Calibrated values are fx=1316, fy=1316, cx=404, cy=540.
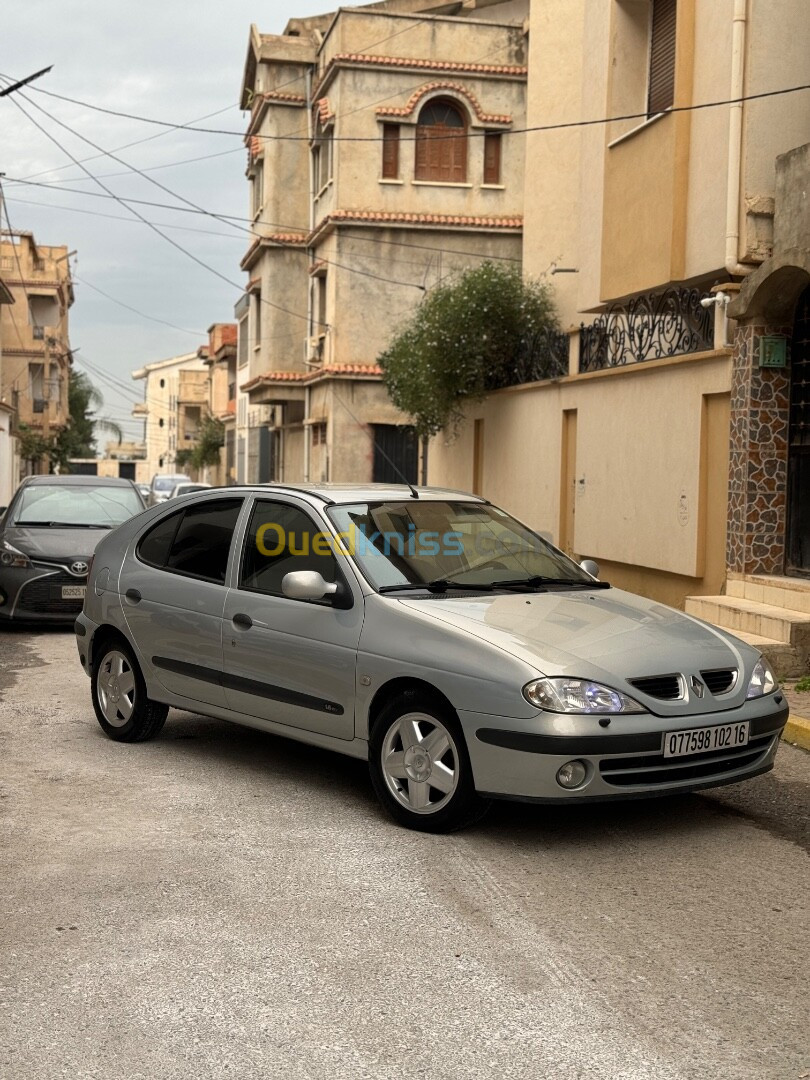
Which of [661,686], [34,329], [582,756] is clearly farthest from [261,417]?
[582,756]

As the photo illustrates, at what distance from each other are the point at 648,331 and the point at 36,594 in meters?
7.55

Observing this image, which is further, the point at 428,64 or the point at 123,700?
the point at 428,64

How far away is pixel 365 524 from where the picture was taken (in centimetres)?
704

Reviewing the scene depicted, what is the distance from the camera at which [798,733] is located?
335 inches

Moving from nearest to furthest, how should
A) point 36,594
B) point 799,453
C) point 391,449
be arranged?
point 799,453
point 36,594
point 391,449

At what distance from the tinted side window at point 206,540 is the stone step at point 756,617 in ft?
17.0

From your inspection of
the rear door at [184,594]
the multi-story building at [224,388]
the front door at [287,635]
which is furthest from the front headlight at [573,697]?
A: the multi-story building at [224,388]

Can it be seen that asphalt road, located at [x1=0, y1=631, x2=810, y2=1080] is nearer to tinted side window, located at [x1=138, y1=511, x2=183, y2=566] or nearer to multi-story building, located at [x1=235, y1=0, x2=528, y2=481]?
tinted side window, located at [x1=138, y1=511, x2=183, y2=566]

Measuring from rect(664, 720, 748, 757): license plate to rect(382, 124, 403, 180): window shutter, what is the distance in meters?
27.5

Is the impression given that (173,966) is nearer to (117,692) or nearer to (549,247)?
(117,692)

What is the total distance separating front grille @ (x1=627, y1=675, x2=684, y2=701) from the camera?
5.82 meters

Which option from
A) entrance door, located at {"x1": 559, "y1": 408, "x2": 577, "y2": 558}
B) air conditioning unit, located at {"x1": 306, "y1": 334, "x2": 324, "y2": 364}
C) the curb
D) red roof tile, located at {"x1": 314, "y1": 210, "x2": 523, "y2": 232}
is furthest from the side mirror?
air conditioning unit, located at {"x1": 306, "y1": 334, "x2": 324, "y2": 364}

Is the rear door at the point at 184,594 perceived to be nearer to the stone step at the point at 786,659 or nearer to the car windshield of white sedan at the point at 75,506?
the stone step at the point at 786,659

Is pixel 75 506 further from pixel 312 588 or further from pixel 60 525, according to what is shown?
pixel 312 588
